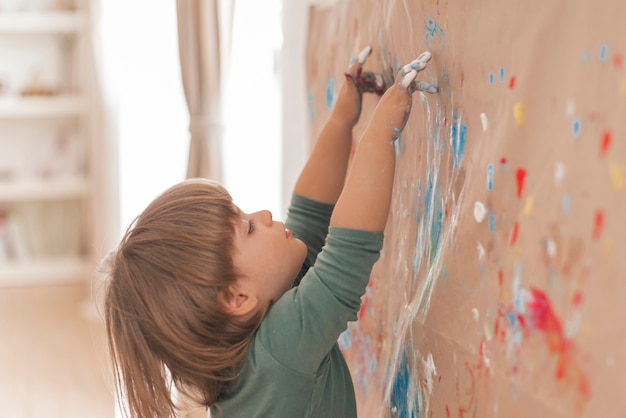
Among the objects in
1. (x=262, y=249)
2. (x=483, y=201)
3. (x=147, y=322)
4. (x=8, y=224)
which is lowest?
(x=8, y=224)

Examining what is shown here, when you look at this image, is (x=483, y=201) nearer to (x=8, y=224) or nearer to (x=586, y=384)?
(x=586, y=384)

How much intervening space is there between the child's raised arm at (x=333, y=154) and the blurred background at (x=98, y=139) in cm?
39

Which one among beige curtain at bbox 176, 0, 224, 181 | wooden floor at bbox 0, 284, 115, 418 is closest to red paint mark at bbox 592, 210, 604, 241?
A: beige curtain at bbox 176, 0, 224, 181

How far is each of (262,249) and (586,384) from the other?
21.2 inches

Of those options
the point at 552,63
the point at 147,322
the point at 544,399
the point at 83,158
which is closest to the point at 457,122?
the point at 552,63

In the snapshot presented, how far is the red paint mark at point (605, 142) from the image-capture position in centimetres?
76

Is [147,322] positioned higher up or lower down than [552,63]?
lower down

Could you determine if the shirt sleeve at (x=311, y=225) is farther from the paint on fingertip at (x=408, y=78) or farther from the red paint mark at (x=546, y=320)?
the red paint mark at (x=546, y=320)

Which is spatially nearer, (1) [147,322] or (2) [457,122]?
(2) [457,122]

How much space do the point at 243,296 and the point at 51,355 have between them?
2611 mm

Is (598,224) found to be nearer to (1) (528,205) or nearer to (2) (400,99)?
(1) (528,205)

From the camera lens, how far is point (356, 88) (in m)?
1.38

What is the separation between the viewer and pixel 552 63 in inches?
33.3

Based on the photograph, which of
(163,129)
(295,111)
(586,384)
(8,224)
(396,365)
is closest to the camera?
(586,384)
